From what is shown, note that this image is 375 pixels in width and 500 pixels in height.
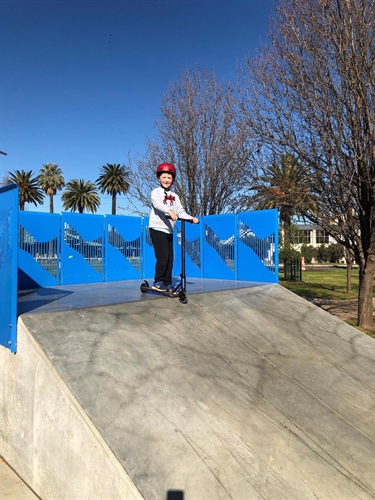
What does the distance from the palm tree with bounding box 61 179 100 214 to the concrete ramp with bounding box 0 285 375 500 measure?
52767 mm

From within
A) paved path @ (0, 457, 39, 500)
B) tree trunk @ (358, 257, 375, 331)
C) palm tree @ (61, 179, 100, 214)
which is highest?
palm tree @ (61, 179, 100, 214)

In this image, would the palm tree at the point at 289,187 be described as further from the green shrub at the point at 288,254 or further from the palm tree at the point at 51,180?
the palm tree at the point at 51,180

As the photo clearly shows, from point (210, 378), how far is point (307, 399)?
96 centimetres

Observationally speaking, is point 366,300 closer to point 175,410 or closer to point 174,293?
point 174,293

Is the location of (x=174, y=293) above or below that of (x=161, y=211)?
below

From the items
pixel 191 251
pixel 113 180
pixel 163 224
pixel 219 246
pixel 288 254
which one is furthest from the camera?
pixel 113 180

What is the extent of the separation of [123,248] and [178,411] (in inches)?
274

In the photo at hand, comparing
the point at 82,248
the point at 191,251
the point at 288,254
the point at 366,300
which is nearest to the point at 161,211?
the point at 82,248

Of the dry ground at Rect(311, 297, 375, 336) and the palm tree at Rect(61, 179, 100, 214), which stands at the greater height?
the palm tree at Rect(61, 179, 100, 214)

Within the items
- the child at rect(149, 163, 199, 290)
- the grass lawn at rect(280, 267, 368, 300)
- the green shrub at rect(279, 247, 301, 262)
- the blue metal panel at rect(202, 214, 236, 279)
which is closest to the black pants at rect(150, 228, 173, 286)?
the child at rect(149, 163, 199, 290)

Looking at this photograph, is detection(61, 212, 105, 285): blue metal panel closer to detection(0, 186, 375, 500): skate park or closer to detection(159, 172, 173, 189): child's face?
detection(159, 172, 173, 189): child's face

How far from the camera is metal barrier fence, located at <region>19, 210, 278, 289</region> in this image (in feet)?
25.0

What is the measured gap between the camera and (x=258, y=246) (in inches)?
338

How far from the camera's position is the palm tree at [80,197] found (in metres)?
54.4
